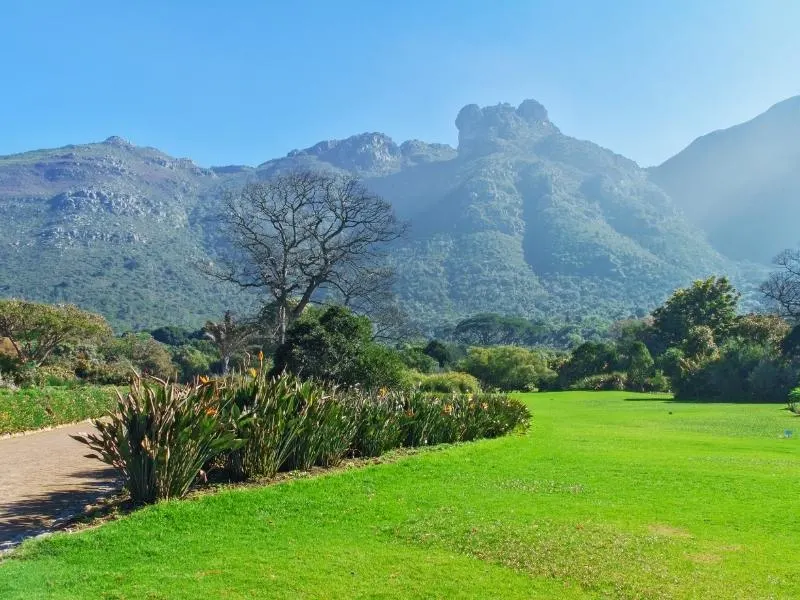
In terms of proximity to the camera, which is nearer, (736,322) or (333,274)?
(333,274)

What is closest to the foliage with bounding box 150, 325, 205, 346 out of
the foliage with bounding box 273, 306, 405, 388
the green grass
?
the green grass

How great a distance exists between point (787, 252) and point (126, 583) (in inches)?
2400

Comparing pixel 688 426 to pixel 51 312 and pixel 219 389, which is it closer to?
pixel 219 389

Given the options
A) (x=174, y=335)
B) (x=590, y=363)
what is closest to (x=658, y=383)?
(x=590, y=363)

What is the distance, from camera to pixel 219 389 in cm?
1022

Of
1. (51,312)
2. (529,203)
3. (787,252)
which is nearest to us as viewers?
(51,312)

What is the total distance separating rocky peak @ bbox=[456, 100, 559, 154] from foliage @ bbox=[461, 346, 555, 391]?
127 m

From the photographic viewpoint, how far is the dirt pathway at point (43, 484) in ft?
25.9

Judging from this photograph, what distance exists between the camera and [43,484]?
10.6 m

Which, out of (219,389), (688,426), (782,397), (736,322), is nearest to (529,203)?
(736,322)

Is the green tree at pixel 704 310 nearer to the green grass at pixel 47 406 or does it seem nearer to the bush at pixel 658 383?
the bush at pixel 658 383

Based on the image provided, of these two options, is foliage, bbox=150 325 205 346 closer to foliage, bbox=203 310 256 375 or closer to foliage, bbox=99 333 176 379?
foliage, bbox=99 333 176 379

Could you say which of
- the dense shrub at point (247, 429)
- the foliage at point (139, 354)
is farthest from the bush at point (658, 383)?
the dense shrub at point (247, 429)

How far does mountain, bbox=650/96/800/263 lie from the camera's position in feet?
464
